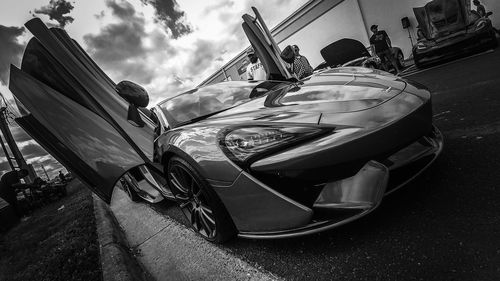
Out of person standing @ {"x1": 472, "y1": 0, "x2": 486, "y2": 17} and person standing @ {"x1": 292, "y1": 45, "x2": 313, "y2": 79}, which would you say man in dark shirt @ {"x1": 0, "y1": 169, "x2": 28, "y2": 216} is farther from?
person standing @ {"x1": 472, "y1": 0, "x2": 486, "y2": 17}

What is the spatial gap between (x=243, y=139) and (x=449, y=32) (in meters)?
6.37

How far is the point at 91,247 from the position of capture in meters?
3.03

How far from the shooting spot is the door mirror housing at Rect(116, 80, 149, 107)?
2.56 m

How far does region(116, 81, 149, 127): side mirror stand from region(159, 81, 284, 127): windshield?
219 millimetres

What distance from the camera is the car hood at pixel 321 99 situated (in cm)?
165

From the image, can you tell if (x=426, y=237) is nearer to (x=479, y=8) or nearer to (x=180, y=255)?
(x=180, y=255)

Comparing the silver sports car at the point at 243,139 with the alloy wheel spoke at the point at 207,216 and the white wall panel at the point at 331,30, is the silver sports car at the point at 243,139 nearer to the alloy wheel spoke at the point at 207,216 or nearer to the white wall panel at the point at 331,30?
the alloy wheel spoke at the point at 207,216

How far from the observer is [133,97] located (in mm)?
2602

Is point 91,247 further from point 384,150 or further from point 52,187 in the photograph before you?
point 52,187

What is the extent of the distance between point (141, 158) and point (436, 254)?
219cm

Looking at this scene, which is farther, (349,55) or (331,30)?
(331,30)

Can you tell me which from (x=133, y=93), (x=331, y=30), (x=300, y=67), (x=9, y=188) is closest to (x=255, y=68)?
(x=300, y=67)

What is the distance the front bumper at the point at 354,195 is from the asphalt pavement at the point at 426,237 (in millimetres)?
190

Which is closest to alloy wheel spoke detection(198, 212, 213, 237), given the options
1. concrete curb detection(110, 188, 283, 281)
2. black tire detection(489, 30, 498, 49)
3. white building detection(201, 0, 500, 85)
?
concrete curb detection(110, 188, 283, 281)
